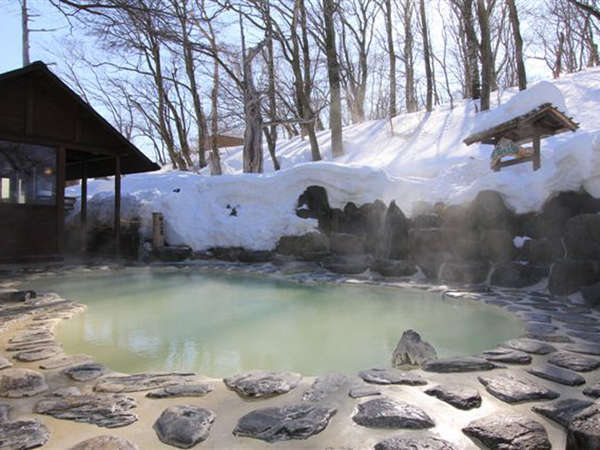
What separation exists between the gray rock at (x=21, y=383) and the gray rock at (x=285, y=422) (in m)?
1.28

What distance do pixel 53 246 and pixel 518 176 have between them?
346 inches

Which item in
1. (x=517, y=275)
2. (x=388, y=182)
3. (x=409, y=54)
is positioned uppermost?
(x=409, y=54)

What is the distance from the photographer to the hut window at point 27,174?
727cm

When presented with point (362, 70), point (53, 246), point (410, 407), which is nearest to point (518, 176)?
point (410, 407)

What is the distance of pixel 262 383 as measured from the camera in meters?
2.19

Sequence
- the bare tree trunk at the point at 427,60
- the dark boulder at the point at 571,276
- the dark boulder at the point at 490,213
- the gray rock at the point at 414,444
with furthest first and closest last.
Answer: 1. the bare tree trunk at the point at 427,60
2. the dark boulder at the point at 490,213
3. the dark boulder at the point at 571,276
4. the gray rock at the point at 414,444

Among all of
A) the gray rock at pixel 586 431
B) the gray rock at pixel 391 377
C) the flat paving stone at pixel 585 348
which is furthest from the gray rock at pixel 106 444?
the flat paving stone at pixel 585 348

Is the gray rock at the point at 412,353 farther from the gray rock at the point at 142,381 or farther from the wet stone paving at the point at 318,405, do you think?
the gray rock at the point at 142,381

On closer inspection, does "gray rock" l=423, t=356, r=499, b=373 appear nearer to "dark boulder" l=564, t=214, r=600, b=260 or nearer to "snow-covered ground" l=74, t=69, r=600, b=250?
"dark boulder" l=564, t=214, r=600, b=260

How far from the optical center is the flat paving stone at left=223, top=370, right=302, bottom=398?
2.10 m

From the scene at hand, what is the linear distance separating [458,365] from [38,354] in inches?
114

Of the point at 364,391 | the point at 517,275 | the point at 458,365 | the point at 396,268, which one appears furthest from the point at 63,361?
the point at 517,275

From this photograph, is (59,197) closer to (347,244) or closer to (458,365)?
(347,244)

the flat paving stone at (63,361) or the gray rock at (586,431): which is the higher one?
the gray rock at (586,431)
